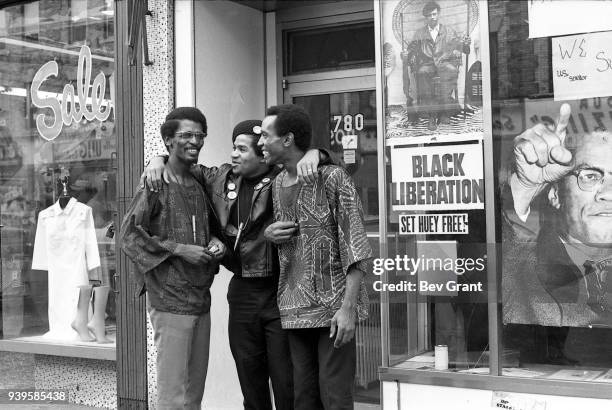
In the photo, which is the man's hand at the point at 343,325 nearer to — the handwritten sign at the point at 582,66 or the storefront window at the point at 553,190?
the storefront window at the point at 553,190

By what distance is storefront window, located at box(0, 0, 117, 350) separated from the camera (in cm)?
706

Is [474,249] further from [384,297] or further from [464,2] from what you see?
[464,2]

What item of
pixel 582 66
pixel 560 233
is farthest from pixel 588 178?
pixel 582 66

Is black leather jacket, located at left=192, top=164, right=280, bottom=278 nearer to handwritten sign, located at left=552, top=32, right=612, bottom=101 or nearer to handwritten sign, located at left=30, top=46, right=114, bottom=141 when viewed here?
handwritten sign, located at left=552, top=32, right=612, bottom=101

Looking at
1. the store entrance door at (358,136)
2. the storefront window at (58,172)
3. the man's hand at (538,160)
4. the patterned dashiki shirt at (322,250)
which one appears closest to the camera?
the patterned dashiki shirt at (322,250)

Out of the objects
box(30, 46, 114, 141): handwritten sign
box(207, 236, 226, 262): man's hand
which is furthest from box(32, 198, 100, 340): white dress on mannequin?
box(207, 236, 226, 262): man's hand

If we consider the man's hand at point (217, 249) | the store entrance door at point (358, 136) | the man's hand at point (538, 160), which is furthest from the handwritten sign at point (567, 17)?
the man's hand at point (217, 249)

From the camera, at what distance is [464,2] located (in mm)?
5449

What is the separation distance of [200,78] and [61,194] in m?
1.75

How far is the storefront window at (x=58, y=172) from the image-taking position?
278 inches

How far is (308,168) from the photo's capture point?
4301mm

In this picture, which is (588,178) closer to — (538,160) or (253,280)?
(538,160)

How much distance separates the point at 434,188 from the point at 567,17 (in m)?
1.25

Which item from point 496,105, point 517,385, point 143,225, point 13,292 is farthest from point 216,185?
point 13,292
